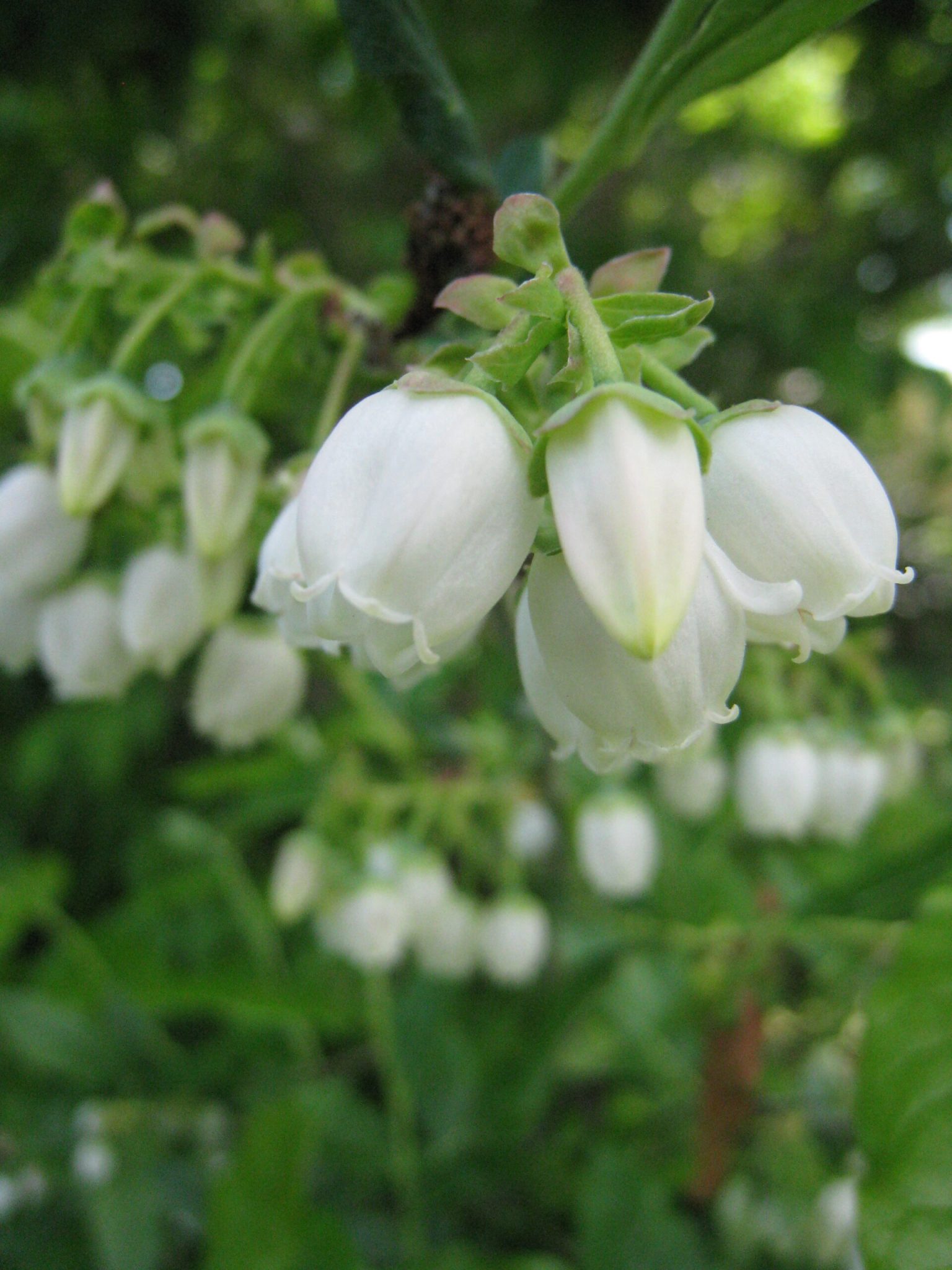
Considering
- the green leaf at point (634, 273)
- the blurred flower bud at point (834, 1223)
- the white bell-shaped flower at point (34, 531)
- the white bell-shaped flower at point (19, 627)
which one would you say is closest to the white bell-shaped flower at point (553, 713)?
the green leaf at point (634, 273)

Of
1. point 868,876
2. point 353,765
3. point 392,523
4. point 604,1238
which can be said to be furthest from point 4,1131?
point 392,523

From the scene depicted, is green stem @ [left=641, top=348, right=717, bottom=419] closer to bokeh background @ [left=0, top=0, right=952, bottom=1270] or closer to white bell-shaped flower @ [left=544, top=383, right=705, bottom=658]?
white bell-shaped flower @ [left=544, top=383, right=705, bottom=658]

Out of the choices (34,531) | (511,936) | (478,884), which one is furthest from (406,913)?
(34,531)

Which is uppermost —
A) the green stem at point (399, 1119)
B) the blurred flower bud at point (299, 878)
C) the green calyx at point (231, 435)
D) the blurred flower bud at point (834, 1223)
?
the green calyx at point (231, 435)

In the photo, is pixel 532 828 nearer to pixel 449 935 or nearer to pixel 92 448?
pixel 449 935

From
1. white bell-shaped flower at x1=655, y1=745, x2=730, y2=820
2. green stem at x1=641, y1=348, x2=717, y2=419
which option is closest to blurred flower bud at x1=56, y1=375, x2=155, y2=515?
green stem at x1=641, y1=348, x2=717, y2=419

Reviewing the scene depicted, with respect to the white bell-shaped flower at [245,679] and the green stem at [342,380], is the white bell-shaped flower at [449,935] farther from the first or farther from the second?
the green stem at [342,380]

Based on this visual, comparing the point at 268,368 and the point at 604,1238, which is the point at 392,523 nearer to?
the point at 268,368
